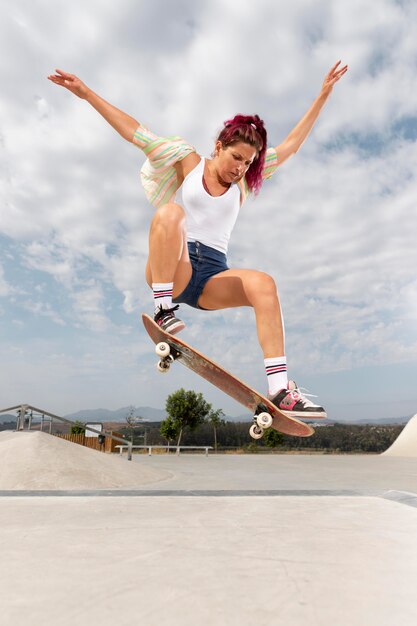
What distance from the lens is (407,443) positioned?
38594 mm

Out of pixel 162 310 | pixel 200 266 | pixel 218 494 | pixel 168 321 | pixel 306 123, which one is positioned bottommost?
pixel 218 494

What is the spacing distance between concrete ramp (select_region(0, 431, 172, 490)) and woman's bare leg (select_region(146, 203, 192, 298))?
8.93 m

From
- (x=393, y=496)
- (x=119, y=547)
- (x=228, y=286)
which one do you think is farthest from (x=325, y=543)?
(x=393, y=496)

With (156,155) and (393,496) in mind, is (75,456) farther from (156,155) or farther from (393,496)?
(156,155)

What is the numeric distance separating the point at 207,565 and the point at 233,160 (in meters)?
3.41

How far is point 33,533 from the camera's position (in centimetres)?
445

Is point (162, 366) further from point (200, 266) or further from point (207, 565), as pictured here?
point (207, 565)

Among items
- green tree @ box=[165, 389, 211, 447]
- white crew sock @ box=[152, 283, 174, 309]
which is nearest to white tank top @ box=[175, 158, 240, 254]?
white crew sock @ box=[152, 283, 174, 309]

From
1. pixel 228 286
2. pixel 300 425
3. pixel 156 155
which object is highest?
pixel 156 155

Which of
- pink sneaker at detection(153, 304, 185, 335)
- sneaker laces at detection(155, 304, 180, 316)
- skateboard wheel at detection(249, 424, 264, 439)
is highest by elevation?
sneaker laces at detection(155, 304, 180, 316)

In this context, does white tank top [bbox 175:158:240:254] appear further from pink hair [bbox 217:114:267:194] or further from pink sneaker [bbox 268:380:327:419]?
pink sneaker [bbox 268:380:327:419]

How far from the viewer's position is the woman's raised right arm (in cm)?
456

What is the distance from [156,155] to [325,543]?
3.89 m

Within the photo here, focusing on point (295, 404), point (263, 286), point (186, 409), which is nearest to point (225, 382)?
point (295, 404)
